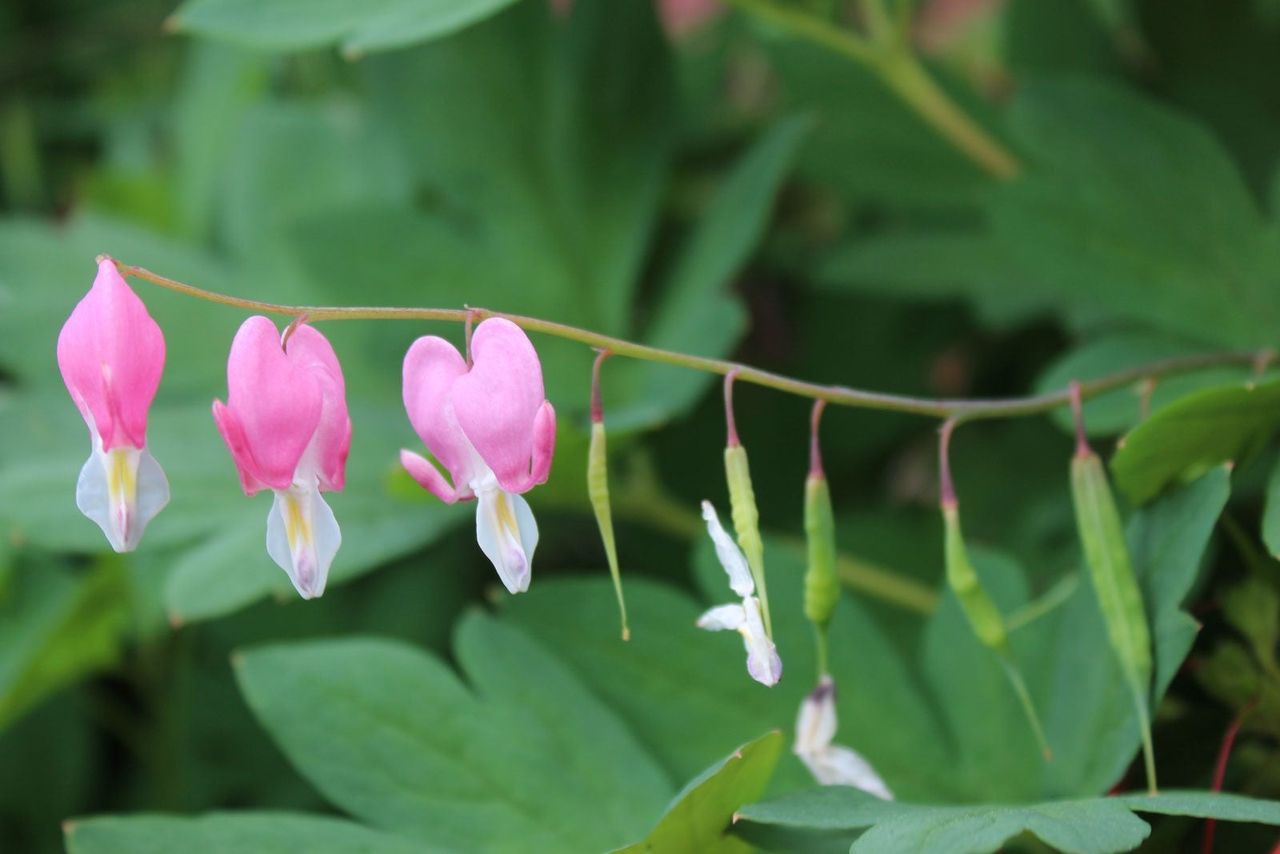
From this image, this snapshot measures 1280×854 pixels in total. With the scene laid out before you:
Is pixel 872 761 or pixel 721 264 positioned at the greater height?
pixel 721 264

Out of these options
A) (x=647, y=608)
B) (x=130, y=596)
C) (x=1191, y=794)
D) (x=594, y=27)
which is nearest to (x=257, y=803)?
(x=130, y=596)

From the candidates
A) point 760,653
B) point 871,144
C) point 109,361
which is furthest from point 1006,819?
point 871,144

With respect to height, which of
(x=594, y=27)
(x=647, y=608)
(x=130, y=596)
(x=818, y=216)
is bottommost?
(x=130, y=596)

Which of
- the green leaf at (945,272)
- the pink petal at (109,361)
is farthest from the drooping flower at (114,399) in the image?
the green leaf at (945,272)

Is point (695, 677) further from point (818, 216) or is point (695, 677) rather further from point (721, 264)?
point (818, 216)

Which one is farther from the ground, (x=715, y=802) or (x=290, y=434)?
(x=290, y=434)

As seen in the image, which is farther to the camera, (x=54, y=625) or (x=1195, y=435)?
(x=54, y=625)

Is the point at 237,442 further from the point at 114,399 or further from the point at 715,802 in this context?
the point at 715,802

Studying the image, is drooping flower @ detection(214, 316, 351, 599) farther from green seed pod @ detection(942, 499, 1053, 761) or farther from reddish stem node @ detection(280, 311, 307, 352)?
green seed pod @ detection(942, 499, 1053, 761)
